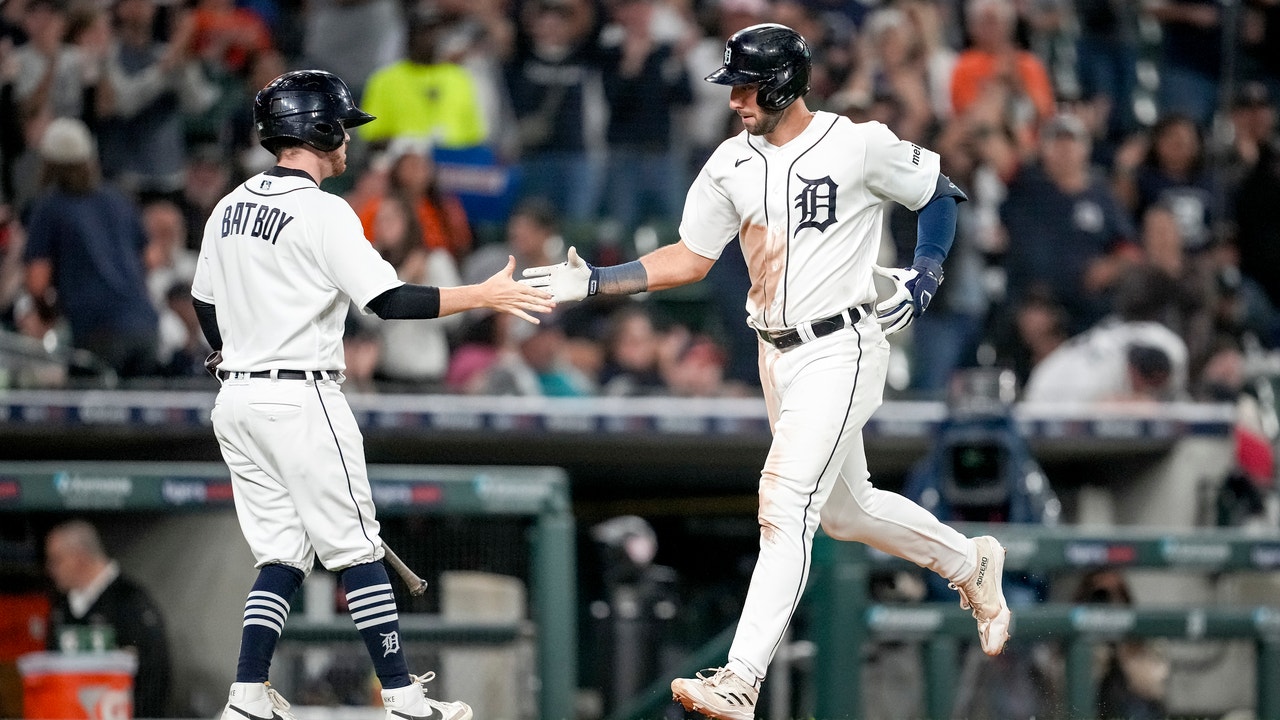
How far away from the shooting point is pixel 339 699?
6680 millimetres

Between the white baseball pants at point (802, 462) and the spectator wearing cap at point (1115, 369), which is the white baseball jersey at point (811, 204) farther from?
the spectator wearing cap at point (1115, 369)

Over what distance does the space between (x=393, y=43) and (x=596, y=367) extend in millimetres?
2339

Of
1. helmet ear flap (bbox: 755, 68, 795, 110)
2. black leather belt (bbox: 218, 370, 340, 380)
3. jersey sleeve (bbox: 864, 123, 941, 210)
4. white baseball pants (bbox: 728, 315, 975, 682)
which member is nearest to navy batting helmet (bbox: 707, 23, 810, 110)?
helmet ear flap (bbox: 755, 68, 795, 110)

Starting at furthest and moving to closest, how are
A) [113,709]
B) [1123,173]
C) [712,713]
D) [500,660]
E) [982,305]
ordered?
[1123,173]
[982,305]
[500,660]
[113,709]
[712,713]

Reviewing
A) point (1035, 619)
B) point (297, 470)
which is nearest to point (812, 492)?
point (297, 470)

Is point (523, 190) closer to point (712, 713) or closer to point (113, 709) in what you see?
point (113, 709)

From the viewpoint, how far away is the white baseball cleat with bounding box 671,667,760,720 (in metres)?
4.38

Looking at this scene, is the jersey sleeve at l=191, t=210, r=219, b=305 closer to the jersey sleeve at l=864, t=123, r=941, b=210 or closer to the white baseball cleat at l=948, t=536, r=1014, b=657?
the jersey sleeve at l=864, t=123, r=941, b=210

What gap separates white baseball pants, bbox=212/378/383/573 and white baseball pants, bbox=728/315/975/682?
100 centimetres

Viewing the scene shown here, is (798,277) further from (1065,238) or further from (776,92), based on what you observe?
(1065,238)

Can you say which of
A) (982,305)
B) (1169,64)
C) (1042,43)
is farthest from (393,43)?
(1169,64)

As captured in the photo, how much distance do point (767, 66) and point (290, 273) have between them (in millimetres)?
1340

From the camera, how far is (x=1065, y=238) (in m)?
10.1

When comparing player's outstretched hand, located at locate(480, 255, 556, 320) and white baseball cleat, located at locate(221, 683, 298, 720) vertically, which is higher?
player's outstretched hand, located at locate(480, 255, 556, 320)
